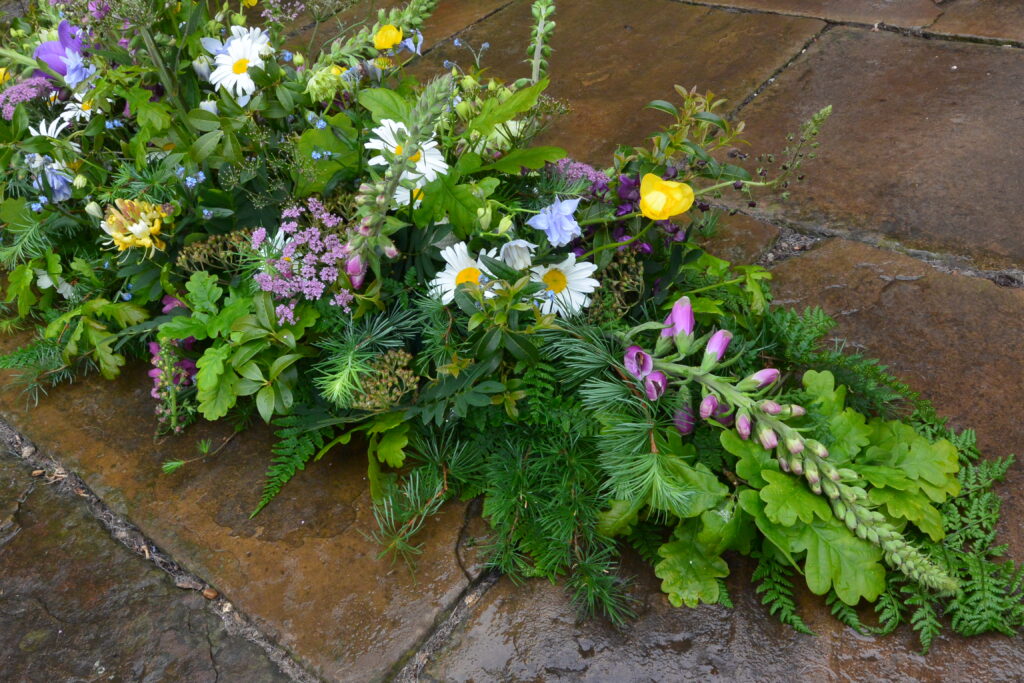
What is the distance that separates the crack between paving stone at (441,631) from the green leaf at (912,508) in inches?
27.2

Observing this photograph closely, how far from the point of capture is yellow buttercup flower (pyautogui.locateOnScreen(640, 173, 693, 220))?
147 centimetres

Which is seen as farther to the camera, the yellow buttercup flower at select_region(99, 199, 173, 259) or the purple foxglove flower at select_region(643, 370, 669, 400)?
the yellow buttercup flower at select_region(99, 199, 173, 259)

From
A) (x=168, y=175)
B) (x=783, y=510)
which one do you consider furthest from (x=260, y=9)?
(x=783, y=510)

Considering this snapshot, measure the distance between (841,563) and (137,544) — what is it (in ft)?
4.26

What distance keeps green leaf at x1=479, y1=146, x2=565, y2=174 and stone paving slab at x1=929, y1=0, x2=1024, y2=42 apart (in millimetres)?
1953

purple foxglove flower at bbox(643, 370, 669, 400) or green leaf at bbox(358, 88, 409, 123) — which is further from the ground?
green leaf at bbox(358, 88, 409, 123)

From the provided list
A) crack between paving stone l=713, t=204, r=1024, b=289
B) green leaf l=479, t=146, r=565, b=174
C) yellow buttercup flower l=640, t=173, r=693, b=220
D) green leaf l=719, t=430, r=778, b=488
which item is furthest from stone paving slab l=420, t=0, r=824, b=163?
green leaf l=719, t=430, r=778, b=488

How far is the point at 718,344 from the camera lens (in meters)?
1.48

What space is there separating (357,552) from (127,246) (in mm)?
851

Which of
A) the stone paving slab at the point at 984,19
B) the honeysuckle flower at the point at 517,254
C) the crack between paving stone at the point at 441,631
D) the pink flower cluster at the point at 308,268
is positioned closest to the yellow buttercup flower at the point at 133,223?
the pink flower cluster at the point at 308,268

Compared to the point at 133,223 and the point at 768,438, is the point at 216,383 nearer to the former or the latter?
the point at 133,223

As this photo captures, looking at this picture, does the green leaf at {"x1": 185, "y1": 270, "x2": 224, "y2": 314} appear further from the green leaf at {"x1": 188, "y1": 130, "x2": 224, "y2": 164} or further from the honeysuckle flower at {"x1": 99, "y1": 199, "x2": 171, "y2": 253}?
the green leaf at {"x1": 188, "y1": 130, "x2": 224, "y2": 164}

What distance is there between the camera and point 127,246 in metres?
1.79

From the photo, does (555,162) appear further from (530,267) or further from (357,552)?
(357,552)
